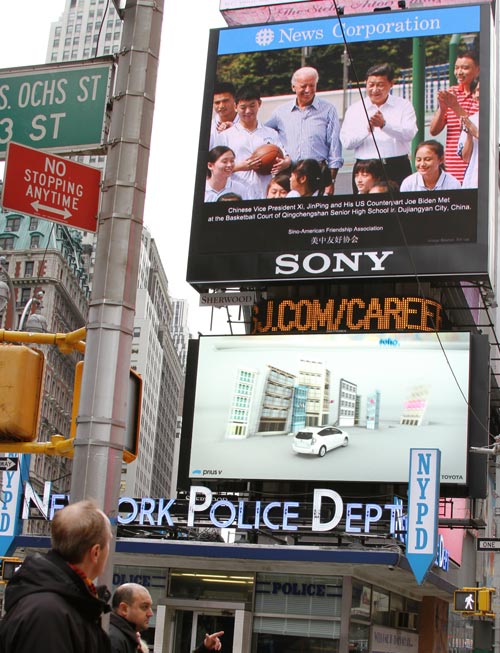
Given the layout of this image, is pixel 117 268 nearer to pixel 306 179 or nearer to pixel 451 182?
pixel 451 182

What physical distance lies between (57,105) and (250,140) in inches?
1215

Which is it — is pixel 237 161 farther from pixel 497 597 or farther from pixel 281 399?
pixel 497 597

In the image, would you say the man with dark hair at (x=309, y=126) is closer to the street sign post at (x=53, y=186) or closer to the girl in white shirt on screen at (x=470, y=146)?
the girl in white shirt on screen at (x=470, y=146)

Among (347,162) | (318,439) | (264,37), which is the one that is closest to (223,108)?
(264,37)

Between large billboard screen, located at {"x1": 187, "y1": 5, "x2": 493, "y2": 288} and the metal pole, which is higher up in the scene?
large billboard screen, located at {"x1": 187, "y1": 5, "x2": 493, "y2": 288}

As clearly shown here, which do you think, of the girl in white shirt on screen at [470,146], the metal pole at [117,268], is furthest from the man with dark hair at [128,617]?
Answer: the girl in white shirt on screen at [470,146]

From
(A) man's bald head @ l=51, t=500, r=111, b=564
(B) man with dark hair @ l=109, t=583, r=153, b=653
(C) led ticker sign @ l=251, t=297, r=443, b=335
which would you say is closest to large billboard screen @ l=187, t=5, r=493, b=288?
(C) led ticker sign @ l=251, t=297, r=443, b=335

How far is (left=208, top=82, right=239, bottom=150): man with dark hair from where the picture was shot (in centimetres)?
3947

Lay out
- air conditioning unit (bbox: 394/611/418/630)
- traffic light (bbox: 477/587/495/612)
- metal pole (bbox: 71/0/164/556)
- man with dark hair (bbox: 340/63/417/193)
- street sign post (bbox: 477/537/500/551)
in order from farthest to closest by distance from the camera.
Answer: man with dark hair (bbox: 340/63/417/193) → air conditioning unit (bbox: 394/611/418/630) → street sign post (bbox: 477/537/500/551) → traffic light (bbox: 477/587/495/612) → metal pole (bbox: 71/0/164/556)

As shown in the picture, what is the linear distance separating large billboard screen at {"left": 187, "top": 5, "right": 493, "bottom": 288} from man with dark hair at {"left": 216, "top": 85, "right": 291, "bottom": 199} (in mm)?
49

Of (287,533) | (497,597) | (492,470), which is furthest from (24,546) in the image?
(492,470)

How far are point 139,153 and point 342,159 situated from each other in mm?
30311

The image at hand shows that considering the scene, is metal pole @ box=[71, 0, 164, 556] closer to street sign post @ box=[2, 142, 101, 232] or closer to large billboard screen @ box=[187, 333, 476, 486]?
street sign post @ box=[2, 142, 101, 232]

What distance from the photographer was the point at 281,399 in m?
35.3
